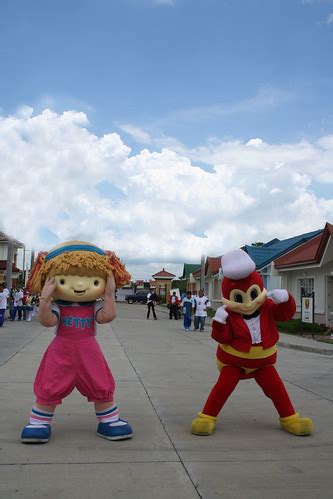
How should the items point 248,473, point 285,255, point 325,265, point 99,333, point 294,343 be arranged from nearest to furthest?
point 248,473 < point 294,343 < point 99,333 < point 325,265 < point 285,255

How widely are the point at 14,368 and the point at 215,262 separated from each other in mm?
28539

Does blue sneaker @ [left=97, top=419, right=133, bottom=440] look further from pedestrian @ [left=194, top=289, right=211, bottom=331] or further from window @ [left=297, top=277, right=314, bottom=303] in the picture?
window @ [left=297, top=277, right=314, bottom=303]

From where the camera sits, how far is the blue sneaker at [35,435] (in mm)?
4777

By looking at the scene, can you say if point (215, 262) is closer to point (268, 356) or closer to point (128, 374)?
point (128, 374)

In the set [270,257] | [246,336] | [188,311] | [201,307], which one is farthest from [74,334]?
[270,257]

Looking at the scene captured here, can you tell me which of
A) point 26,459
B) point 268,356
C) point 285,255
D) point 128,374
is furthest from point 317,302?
→ point 26,459

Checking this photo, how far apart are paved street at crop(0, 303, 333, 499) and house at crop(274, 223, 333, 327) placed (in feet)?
33.9

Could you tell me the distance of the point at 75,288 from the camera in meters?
5.06

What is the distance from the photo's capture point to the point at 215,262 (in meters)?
37.2

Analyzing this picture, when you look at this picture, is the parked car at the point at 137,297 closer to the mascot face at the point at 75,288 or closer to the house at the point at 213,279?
the house at the point at 213,279

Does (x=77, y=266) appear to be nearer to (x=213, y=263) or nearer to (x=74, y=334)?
(x=74, y=334)

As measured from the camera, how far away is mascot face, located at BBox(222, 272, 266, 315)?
5.26 meters

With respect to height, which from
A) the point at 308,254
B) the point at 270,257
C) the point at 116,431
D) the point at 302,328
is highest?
the point at 270,257

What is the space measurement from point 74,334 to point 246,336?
5.48 ft
